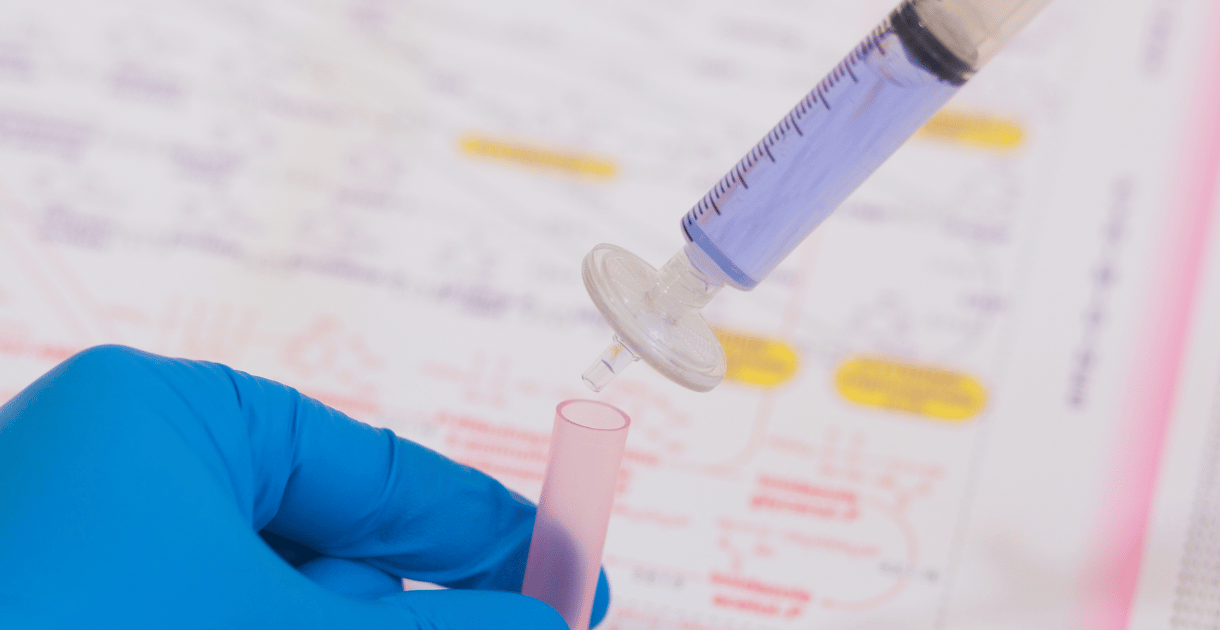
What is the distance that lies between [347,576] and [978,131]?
1.19 meters

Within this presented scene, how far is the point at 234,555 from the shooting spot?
2.27ft

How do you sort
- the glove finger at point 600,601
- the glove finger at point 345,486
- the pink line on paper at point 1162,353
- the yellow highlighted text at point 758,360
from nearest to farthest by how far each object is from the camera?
the glove finger at point 345,486
the glove finger at point 600,601
the pink line on paper at point 1162,353
the yellow highlighted text at point 758,360

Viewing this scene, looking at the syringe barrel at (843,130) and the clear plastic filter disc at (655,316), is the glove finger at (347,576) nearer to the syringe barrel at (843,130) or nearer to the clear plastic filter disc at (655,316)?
the clear plastic filter disc at (655,316)

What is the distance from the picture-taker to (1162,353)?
118 centimetres

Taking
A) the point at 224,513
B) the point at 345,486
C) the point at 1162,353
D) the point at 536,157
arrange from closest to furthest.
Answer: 1. the point at 224,513
2. the point at 345,486
3. the point at 1162,353
4. the point at 536,157

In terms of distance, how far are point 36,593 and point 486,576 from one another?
470mm

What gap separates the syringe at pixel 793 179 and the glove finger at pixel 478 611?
238 mm

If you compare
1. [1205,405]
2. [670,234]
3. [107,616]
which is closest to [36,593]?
[107,616]

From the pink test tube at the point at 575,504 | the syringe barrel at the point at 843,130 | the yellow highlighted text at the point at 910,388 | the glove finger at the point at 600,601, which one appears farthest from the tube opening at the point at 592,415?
the yellow highlighted text at the point at 910,388

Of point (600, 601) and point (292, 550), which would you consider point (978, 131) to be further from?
point (292, 550)

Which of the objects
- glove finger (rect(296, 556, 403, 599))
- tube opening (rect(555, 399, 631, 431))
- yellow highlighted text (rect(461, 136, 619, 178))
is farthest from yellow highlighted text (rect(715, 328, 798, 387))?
glove finger (rect(296, 556, 403, 599))

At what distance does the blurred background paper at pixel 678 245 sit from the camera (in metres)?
1.12

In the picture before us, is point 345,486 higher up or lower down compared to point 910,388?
lower down

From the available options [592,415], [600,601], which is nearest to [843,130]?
[592,415]
